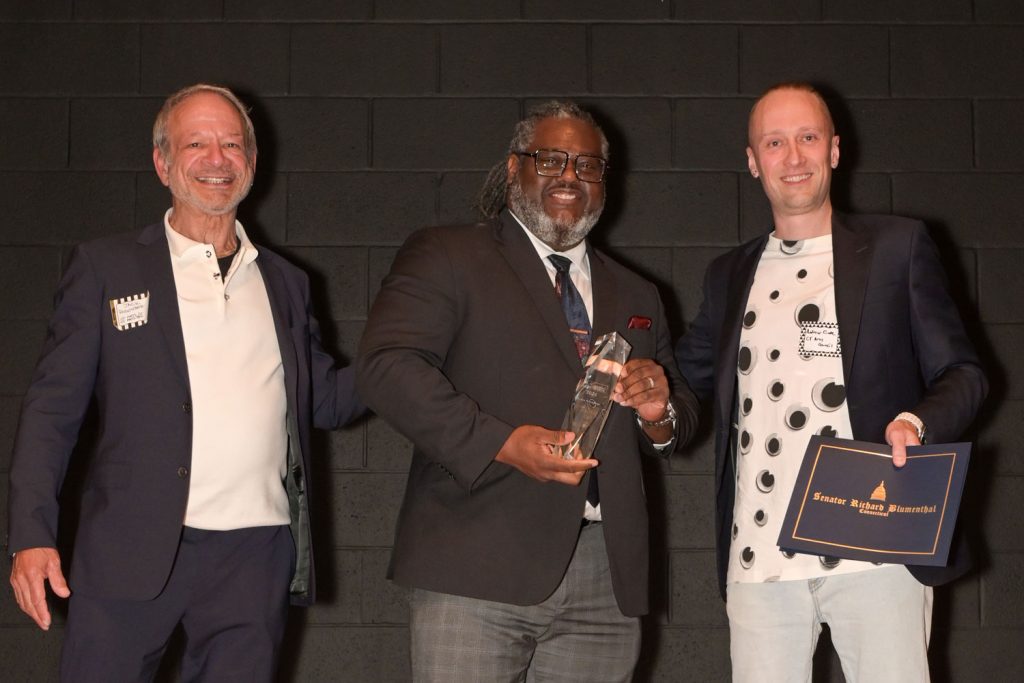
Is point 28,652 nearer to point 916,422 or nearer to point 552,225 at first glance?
point 552,225

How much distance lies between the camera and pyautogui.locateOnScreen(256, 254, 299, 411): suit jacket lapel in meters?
2.39

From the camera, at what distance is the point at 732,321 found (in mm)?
2475

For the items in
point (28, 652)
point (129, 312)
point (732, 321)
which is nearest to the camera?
point (129, 312)

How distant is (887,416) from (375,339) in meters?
1.09

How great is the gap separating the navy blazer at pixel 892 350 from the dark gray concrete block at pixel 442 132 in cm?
160

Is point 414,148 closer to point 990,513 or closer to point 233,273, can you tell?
point 233,273

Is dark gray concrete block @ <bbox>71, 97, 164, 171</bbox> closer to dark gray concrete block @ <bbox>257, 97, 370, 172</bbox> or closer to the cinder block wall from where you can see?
the cinder block wall

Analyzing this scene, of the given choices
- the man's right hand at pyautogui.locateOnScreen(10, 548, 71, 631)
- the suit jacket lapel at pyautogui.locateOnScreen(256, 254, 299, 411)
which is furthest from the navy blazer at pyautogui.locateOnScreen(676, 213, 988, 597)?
the man's right hand at pyautogui.locateOnScreen(10, 548, 71, 631)

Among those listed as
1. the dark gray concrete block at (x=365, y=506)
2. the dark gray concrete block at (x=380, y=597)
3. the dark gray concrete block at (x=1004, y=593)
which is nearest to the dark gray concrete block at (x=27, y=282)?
the dark gray concrete block at (x=365, y=506)

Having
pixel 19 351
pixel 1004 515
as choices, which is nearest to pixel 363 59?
pixel 19 351

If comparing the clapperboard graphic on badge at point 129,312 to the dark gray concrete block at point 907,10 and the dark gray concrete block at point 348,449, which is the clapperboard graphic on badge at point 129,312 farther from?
the dark gray concrete block at point 907,10

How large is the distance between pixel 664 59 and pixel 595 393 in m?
2.01

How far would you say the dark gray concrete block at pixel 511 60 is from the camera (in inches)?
148

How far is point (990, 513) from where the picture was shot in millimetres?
3652
